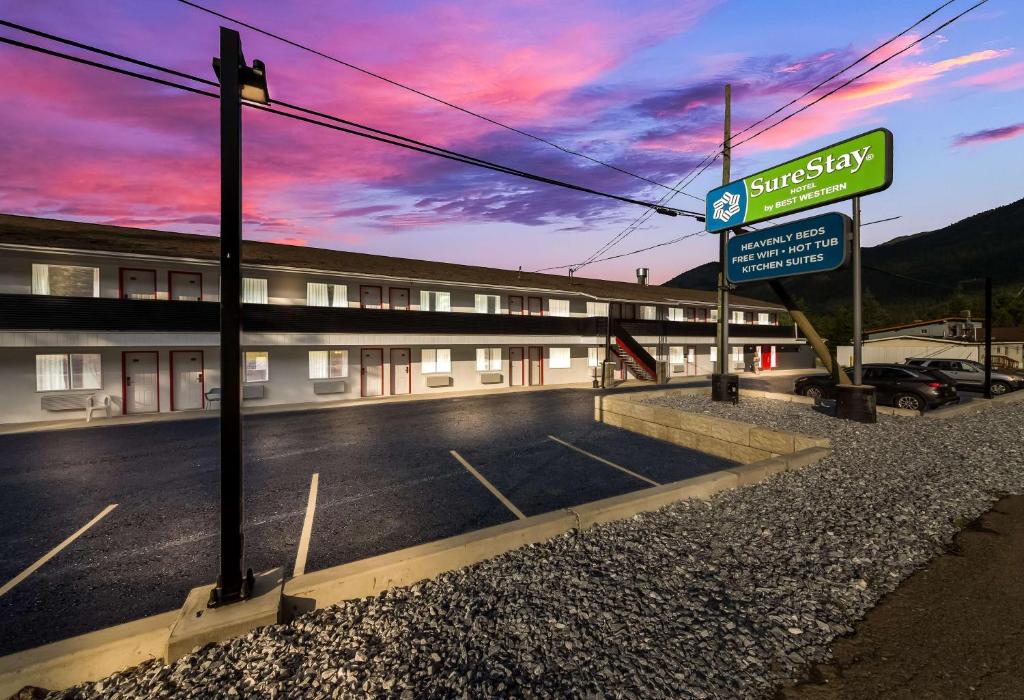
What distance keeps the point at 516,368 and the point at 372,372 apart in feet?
31.6

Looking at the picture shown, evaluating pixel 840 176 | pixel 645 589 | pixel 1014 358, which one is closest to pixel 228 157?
pixel 645 589

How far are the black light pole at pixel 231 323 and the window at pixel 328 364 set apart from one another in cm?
1875

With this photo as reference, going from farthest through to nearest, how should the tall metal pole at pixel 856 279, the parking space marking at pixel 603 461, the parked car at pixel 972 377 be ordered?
the parked car at pixel 972 377 < the tall metal pole at pixel 856 279 < the parking space marking at pixel 603 461

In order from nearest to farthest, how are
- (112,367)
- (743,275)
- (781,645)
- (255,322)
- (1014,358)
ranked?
(781,645)
(743,275)
(112,367)
(255,322)
(1014,358)

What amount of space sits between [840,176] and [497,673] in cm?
1502

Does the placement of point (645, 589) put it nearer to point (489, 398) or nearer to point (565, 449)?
point (565, 449)

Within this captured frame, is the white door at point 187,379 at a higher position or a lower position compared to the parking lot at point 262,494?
higher

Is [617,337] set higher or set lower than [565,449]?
higher

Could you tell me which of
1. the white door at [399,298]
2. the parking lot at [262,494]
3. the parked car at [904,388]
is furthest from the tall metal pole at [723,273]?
the white door at [399,298]

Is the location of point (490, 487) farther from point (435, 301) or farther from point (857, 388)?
point (435, 301)

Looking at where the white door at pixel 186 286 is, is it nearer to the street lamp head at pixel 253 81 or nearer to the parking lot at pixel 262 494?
the parking lot at pixel 262 494

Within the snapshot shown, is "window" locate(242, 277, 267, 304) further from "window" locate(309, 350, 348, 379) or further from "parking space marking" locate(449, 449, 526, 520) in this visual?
"parking space marking" locate(449, 449, 526, 520)

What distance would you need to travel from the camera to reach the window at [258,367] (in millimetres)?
19542

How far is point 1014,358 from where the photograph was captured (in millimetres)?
36344
